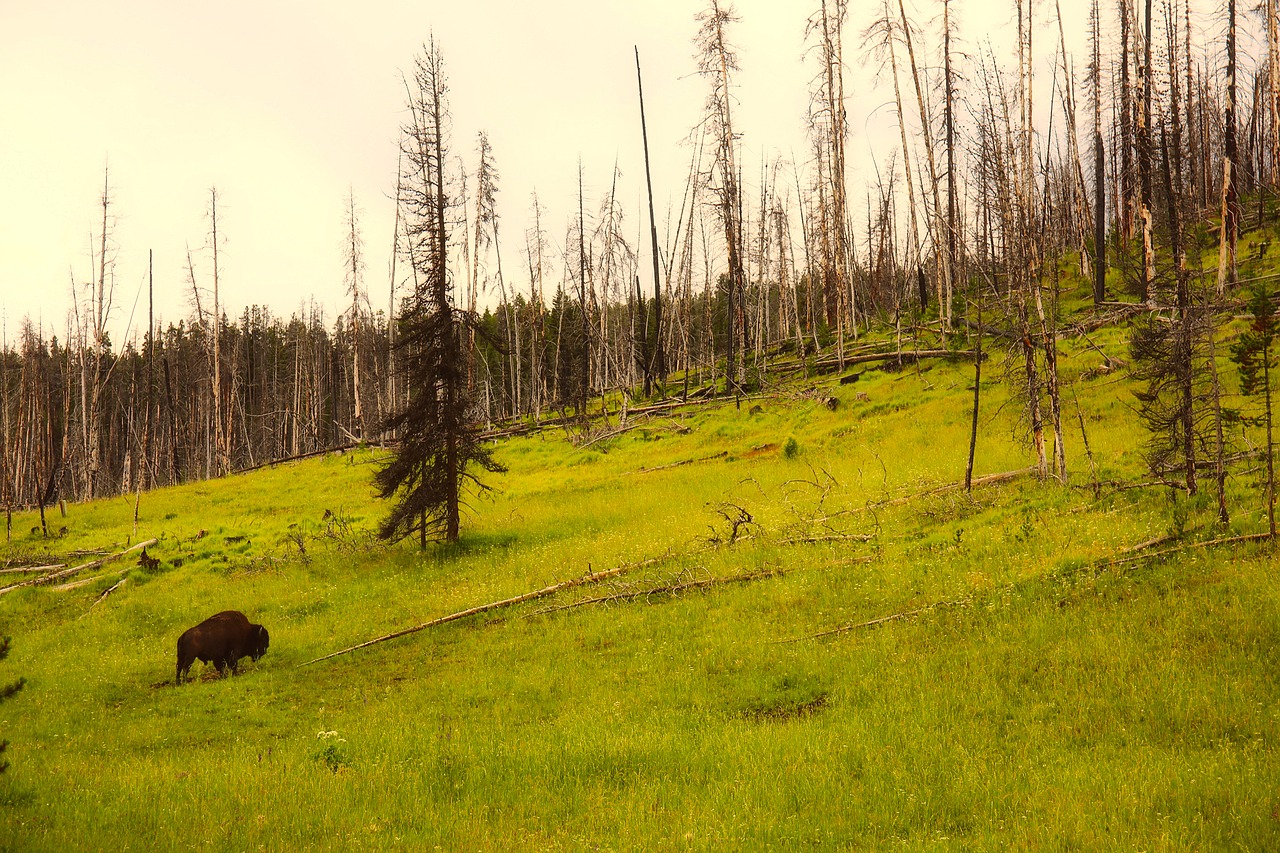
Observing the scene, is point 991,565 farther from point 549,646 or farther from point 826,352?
point 826,352

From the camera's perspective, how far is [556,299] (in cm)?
6856

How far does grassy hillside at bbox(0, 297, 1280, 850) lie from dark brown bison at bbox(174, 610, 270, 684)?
359 millimetres

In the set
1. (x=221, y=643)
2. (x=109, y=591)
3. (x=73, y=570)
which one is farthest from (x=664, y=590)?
(x=73, y=570)

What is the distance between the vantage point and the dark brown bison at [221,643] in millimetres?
13773

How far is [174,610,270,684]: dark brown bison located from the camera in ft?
45.2

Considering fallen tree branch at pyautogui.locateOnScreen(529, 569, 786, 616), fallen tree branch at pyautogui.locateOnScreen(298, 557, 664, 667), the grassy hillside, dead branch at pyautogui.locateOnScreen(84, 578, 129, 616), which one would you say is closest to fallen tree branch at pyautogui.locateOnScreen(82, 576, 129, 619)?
dead branch at pyautogui.locateOnScreen(84, 578, 129, 616)

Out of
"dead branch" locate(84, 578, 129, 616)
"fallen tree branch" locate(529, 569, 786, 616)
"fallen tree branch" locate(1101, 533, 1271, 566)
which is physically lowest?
"dead branch" locate(84, 578, 129, 616)

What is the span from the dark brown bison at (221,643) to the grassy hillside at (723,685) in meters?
0.36

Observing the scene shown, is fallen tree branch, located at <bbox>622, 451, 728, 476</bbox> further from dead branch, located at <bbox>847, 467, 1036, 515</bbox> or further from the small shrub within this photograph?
the small shrub

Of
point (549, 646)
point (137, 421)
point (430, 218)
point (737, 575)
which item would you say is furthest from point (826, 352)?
point (137, 421)

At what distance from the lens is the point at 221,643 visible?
13.9 metres

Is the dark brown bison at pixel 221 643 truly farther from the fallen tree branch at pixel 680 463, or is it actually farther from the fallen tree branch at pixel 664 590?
the fallen tree branch at pixel 680 463

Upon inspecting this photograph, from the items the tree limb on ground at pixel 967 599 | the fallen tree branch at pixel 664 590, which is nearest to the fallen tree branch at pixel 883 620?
the tree limb on ground at pixel 967 599

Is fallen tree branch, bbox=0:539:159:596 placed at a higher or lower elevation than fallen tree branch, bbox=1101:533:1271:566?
lower
